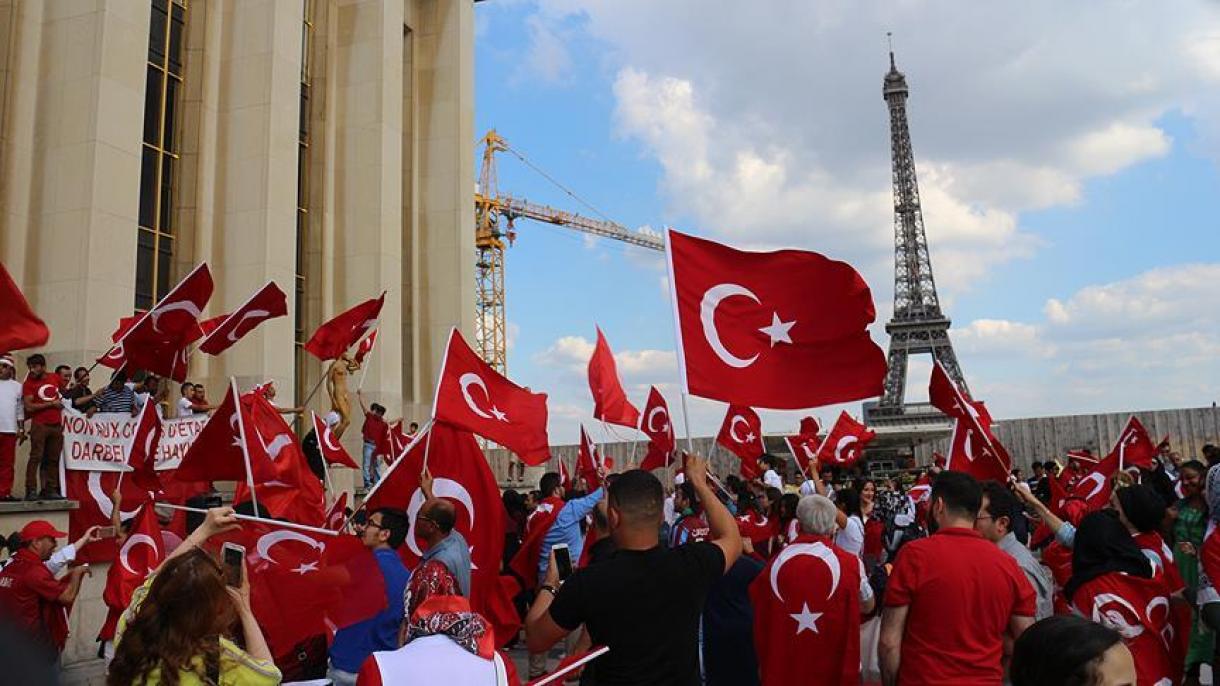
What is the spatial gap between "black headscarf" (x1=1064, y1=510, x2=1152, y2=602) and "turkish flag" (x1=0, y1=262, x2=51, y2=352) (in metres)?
7.31

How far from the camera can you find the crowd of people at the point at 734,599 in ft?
10.5

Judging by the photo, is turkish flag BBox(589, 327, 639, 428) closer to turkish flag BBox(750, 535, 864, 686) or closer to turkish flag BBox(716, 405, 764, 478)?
turkish flag BBox(716, 405, 764, 478)

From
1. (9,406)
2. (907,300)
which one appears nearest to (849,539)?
(9,406)

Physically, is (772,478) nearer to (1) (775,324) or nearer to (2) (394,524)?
(1) (775,324)

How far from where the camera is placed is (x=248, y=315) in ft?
33.8

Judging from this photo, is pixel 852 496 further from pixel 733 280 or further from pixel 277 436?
pixel 277 436

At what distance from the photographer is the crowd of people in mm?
3195

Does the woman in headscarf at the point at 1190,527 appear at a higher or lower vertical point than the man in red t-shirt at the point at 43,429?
lower

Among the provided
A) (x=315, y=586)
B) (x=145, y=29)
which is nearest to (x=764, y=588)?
(x=315, y=586)

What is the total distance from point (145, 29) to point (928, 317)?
6399 cm

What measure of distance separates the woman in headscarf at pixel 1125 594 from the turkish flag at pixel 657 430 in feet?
26.2

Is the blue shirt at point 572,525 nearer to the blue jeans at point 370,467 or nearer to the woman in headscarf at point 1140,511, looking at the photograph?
the woman in headscarf at point 1140,511

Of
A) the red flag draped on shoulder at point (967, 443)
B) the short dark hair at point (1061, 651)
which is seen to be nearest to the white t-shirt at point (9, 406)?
the red flag draped on shoulder at point (967, 443)

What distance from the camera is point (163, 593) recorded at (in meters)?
3.18
